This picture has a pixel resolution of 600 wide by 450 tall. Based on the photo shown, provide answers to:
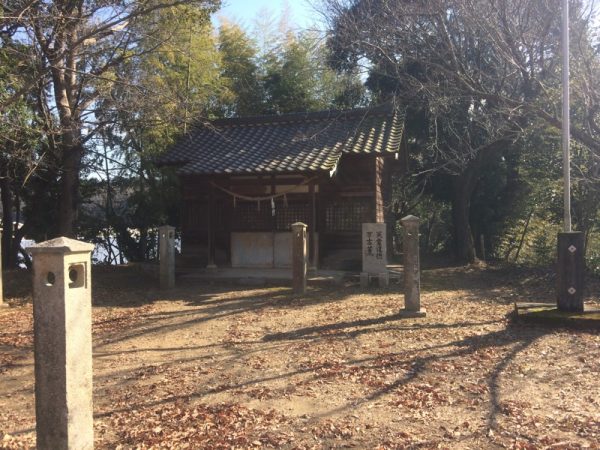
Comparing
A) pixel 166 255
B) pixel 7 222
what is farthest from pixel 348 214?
pixel 7 222

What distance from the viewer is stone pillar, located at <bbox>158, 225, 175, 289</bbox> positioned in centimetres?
1183

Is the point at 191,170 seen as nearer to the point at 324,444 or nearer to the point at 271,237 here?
the point at 271,237

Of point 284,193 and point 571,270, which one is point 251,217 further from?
point 571,270

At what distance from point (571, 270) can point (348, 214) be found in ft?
22.4

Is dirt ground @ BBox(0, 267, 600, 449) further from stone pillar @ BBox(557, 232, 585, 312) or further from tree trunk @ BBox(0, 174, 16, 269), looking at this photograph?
tree trunk @ BBox(0, 174, 16, 269)

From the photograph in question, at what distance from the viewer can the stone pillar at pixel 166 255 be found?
11828mm

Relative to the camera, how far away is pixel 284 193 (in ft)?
41.4

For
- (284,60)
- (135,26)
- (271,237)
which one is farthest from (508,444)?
(284,60)

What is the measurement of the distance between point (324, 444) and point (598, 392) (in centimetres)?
277

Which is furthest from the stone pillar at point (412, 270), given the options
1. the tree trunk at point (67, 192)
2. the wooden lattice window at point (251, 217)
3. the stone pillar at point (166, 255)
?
the tree trunk at point (67, 192)

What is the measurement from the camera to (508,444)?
12.1 feet

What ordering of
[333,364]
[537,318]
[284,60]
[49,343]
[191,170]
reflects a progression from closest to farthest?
[49,343] < [333,364] < [537,318] < [191,170] < [284,60]

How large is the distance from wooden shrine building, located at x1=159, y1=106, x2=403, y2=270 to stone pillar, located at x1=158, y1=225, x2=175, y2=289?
1557mm

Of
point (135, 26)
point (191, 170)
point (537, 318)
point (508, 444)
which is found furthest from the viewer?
point (191, 170)
